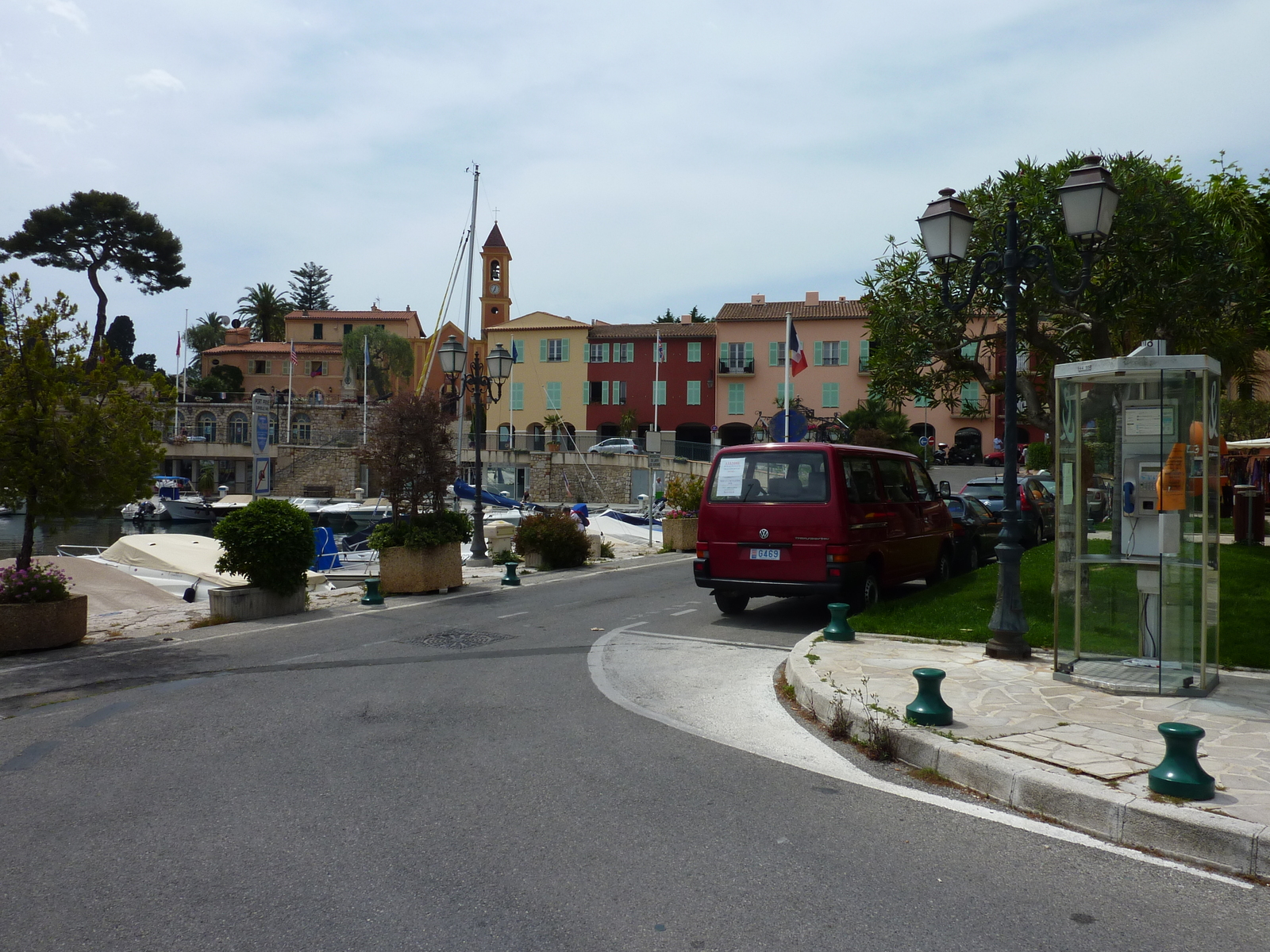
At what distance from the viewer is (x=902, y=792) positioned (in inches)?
201

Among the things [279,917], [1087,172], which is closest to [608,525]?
[1087,172]

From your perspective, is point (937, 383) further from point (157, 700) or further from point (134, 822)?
point (134, 822)

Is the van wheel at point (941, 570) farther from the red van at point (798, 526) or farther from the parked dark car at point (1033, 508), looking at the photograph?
the parked dark car at point (1033, 508)

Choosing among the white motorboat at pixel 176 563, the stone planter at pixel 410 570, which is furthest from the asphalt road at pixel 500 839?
the white motorboat at pixel 176 563

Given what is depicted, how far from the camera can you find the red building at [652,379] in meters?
65.0

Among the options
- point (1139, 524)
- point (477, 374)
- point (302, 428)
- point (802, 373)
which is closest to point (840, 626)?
point (1139, 524)

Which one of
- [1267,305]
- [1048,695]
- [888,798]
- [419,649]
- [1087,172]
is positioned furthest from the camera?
[1267,305]

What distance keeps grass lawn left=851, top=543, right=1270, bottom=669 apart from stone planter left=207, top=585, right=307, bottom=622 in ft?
23.5

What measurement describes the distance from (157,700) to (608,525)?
2201 centimetres

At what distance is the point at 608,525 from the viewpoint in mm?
29078

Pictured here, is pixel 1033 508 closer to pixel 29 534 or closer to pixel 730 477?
pixel 730 477

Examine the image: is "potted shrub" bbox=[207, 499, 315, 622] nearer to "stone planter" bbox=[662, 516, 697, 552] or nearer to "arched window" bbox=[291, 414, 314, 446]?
"stone planter" bbox=[662, 516, 697, 552]

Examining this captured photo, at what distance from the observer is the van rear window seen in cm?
1110

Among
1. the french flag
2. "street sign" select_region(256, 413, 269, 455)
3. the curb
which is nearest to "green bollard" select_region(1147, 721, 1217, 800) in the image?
the curb
